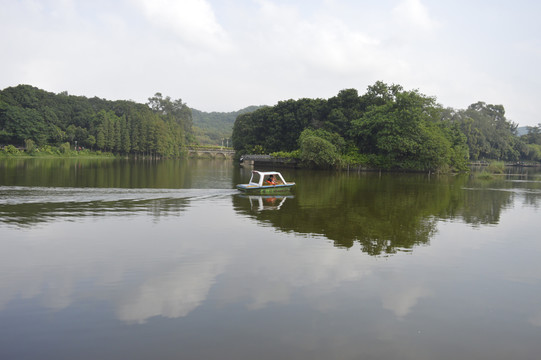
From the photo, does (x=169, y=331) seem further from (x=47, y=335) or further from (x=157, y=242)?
(x=157, y=242)

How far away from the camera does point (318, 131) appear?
2598 inches

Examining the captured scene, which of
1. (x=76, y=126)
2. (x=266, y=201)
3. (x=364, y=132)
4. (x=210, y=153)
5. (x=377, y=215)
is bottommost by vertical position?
(x=377, y=215)

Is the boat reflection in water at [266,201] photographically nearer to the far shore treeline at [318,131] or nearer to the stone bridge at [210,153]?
the far shore treeline at [318,131]

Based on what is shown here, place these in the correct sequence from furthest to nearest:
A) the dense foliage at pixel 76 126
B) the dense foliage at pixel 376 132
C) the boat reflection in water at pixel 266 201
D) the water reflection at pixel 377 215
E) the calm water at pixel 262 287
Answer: the dense foliage at pixel 76 126 → the dense foliage at pixel 376 132 → the boat reflection in water at pixel 266 201 → the water reflection at pixel 377 215 → the calm water at pixel 262 287

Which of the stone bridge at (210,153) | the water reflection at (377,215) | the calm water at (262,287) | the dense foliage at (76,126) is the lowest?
the calm water at (262,287)

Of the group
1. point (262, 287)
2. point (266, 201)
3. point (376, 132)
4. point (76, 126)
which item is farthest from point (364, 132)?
point (76, 126)

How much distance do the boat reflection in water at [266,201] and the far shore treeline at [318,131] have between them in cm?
3380

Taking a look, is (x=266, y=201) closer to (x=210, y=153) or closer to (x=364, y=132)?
(x=364, y=132)

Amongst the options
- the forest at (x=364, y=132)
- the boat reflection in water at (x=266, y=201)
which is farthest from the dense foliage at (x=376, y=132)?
the boat reflection in water at (x=266, y=201)

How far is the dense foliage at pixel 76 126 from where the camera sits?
294ft

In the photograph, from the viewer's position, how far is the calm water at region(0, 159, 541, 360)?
6.77 m

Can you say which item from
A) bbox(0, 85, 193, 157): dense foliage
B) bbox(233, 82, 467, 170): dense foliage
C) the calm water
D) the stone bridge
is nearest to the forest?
Result: bbox(233, 82, 467, 170): dense foliage

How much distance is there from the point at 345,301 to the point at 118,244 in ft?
26.5

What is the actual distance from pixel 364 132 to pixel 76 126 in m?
→ 85.9
